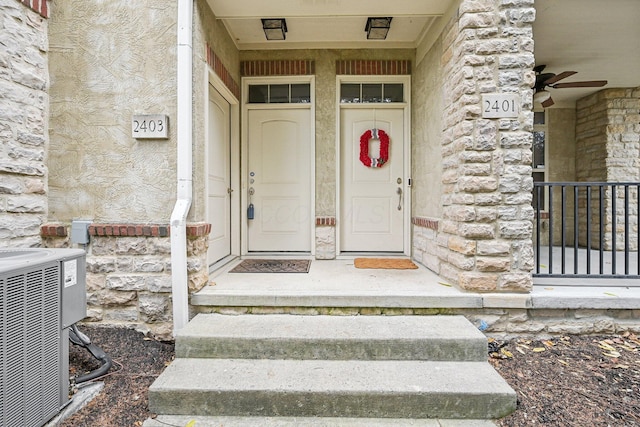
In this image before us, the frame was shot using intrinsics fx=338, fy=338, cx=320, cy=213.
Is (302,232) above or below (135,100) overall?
below

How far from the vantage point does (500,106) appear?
265 cm

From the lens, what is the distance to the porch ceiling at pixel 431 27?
2.98m

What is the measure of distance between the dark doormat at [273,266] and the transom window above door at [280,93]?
6.47ft

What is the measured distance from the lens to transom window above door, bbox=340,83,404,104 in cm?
424

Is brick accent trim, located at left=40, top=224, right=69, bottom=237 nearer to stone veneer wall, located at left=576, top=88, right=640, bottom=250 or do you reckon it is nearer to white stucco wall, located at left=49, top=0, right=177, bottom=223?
white stucco wall, located at left=49, top=0, right=177, bottom=223

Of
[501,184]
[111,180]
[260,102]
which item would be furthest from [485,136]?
[111,180]

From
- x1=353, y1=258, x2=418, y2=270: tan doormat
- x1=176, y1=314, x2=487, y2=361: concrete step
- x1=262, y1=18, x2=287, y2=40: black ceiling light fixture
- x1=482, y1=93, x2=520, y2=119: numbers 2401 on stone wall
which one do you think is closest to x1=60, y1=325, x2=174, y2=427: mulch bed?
x1=176, y1=314, x2=487, y2=361: concrete step

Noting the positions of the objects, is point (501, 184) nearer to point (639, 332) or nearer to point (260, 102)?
point (639, 332)

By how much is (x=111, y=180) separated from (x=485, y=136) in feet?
9.83

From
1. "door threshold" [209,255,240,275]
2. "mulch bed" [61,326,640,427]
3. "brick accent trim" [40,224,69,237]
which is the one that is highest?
"brick accent trim" [40,224,69,237]

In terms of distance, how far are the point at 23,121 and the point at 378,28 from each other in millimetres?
3341

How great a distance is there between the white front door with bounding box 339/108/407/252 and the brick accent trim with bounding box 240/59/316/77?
0.67 m

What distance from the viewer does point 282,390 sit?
1917mm

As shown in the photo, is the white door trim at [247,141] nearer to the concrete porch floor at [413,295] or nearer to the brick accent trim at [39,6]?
the concrete porch floor at [413,295]
